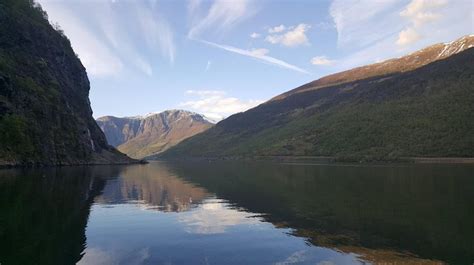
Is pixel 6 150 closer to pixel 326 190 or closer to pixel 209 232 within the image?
pixel 326 190

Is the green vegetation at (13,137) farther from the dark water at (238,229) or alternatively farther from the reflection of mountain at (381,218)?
the reflection of mountain at (381,218)

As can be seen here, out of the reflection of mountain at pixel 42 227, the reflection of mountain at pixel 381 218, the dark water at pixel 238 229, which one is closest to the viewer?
the reflection of mountain at pixel 42 227

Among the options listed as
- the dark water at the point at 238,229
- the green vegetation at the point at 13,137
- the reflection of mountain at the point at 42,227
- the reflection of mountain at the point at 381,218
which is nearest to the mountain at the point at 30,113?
the green vegetation at the point at 13,137

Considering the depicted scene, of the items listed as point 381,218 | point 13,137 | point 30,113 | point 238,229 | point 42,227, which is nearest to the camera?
point 42,227

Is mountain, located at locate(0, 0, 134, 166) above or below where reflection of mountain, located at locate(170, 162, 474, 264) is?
above

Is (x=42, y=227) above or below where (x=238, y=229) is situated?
above

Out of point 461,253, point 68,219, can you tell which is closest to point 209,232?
point 68,219

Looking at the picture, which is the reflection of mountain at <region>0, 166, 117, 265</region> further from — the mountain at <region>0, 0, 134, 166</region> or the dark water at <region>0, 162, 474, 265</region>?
the mountain at <region>0, 0, 134, 166</region>

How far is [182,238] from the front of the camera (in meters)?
36.3

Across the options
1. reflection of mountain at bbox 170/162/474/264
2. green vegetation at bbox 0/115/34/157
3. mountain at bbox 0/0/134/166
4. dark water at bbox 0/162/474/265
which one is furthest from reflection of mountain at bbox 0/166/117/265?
mountain at bbox 0/0/134/166

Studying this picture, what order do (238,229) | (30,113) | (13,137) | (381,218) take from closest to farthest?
1. (238,229)
2. (381,218)
3. (13,137)
4. (30,113)

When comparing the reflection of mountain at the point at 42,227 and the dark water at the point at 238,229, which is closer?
the reflection of mountain at the point at 42,227

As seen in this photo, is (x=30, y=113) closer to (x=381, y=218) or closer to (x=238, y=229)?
(x=238, y=229)

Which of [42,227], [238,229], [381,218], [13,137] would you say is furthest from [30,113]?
[381,218]
